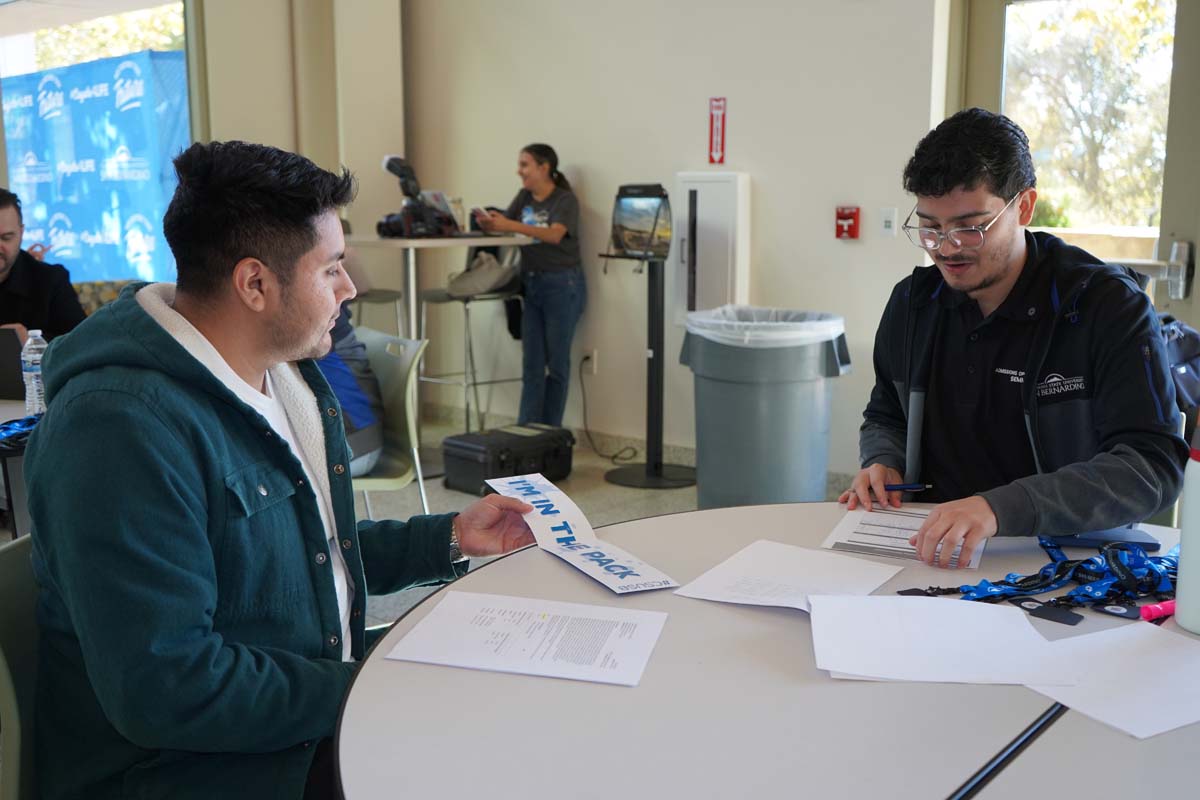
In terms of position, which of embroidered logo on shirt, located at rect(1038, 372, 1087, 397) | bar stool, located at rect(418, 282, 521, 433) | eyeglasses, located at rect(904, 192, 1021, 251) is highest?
eyeglasses, located at rect(904, 192, 1021, 251)

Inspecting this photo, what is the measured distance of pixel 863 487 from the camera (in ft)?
6.54

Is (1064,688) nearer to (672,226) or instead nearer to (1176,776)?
(1176,776)

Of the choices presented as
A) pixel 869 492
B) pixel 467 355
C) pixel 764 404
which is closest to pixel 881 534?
pixel 869 492

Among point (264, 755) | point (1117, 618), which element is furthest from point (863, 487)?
point (264, 755)

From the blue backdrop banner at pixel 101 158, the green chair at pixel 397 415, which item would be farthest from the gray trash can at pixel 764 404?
the blue backdrop banner at pixel 101 158

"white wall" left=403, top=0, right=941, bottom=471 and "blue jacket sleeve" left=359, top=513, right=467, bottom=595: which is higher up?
"white wall" left=403, top=0, right=941, bottom=471

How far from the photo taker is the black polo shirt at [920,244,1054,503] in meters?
2.08

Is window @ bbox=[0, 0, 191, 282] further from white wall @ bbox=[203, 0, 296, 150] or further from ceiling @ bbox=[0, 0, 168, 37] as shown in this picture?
white wall @ bbox=[203, 0, 296, 150]

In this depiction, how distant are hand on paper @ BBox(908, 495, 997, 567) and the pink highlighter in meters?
0.25

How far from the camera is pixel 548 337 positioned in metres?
5.64

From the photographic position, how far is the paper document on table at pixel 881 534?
171 cm

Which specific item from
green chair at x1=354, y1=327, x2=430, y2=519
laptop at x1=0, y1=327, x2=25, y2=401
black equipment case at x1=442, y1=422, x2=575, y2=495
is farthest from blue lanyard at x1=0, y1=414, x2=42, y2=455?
black equipment case at x1=442, y1=422, x2=575, y2=495

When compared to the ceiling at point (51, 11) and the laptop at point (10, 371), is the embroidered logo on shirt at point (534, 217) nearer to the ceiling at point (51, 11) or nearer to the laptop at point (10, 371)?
the ceiling at point (51, 11)

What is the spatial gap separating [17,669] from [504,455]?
11.8 ft
